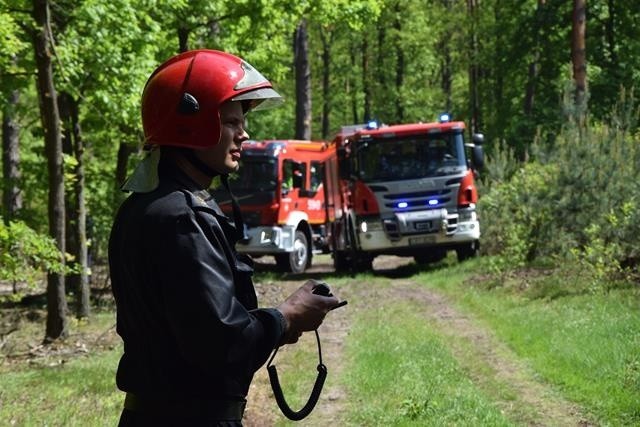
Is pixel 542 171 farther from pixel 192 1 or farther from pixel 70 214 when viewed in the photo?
pixel 70 214

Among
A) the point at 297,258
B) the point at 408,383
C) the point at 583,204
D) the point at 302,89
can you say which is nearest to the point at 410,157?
the point at 297,258

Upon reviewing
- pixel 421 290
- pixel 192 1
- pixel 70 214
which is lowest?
pixel 421 290

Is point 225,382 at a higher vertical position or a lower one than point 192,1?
lower

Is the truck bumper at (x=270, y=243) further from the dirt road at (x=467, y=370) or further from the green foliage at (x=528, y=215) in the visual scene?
the green foliage at (x=528, y=215)

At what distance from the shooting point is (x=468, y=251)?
21812 millimetres

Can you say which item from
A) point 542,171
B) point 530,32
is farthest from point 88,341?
point 530,32

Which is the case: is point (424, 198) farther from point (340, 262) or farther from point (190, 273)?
point (190, 273)

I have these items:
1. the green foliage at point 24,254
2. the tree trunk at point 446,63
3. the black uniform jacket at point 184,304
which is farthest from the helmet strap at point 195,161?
the tree trunk at point 446,63

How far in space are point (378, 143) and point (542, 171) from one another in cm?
527

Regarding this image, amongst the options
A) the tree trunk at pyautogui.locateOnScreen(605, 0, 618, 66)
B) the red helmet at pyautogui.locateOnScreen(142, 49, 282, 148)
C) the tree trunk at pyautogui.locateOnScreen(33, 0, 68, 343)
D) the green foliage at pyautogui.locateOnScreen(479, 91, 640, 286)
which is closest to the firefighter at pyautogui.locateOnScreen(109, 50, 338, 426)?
the red helmet at pyautogui.locateOnScreen(142, 49, 282, 148)

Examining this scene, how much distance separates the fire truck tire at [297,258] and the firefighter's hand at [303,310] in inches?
816

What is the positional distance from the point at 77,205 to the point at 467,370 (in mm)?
7720

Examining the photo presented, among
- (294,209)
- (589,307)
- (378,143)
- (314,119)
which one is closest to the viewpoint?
(589,307)

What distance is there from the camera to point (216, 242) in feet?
8.68
